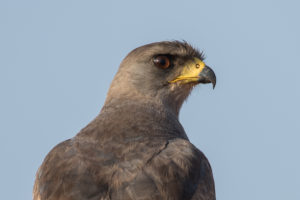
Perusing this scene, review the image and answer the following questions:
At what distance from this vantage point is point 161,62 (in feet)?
30.1

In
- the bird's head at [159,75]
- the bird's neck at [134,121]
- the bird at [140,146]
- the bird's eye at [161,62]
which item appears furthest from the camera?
the bird's eye at [161,62]

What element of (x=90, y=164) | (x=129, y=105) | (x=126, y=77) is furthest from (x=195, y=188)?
(x=126, y=77)

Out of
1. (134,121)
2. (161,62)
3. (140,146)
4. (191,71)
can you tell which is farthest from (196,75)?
(140,146)

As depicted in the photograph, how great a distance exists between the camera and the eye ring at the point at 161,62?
9.16 m

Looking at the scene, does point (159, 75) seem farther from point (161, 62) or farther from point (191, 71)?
point (191, 71)

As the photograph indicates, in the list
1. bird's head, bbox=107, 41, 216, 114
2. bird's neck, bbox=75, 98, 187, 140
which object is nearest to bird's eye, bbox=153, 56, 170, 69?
bird's head, bbox=107, 41, 216, 114

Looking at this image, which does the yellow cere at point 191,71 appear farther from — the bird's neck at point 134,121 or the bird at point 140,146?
A: the bird's neck at point 134,121

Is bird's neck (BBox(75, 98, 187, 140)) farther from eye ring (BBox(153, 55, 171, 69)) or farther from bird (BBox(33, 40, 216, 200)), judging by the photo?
eye ring (BBox(153, 55, 171, 69))

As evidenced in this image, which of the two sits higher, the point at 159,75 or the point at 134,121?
the point at 159,75

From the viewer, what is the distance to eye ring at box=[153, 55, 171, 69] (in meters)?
9.16

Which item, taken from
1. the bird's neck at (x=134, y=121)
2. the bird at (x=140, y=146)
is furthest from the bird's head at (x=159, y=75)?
the bird's neck at (x=134, y=121)

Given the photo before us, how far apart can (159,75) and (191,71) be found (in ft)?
1.60

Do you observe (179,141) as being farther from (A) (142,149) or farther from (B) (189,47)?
(B) (189,47)

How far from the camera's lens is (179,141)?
298 inches
